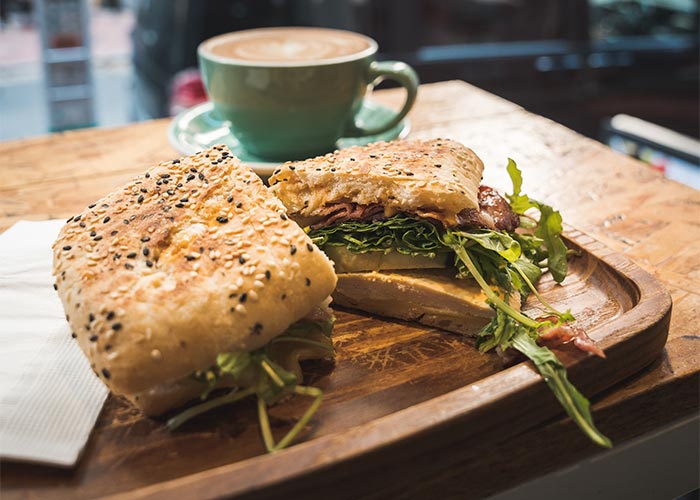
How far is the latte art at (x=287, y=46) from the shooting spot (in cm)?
232

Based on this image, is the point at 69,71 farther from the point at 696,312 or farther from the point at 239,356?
the point at 696,312

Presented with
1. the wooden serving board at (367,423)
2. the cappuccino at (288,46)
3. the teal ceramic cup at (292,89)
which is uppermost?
the cappuccino at (288,46)

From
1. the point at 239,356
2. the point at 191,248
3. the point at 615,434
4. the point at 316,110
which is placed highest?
the point at 316,110

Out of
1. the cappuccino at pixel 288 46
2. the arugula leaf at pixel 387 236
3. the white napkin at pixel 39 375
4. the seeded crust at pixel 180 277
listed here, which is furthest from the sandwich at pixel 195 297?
the cappuccino at pixel 288 46

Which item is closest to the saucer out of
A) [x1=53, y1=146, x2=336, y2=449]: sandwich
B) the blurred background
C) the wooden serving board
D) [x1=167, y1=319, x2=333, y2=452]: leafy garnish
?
[x1=53, y1=146, x2=336, y2=449]: sandwich

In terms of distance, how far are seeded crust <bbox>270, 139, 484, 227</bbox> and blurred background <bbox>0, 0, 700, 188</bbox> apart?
90.3 inches

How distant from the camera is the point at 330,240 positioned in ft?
5.59

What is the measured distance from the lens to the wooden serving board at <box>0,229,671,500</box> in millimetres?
1094

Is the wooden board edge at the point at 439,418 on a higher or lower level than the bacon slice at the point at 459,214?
lower

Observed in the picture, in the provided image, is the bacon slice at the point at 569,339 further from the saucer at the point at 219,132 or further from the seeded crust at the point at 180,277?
the saucer at the point at 219,132

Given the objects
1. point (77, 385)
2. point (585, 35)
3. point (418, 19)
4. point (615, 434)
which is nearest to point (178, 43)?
point (418, 19)

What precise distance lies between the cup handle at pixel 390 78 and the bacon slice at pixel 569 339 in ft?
3.90

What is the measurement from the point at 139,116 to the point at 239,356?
3950 millimetres

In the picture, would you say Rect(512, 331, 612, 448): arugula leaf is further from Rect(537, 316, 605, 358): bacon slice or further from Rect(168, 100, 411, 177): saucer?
Rect(168, 100, 411, 177): saucer
